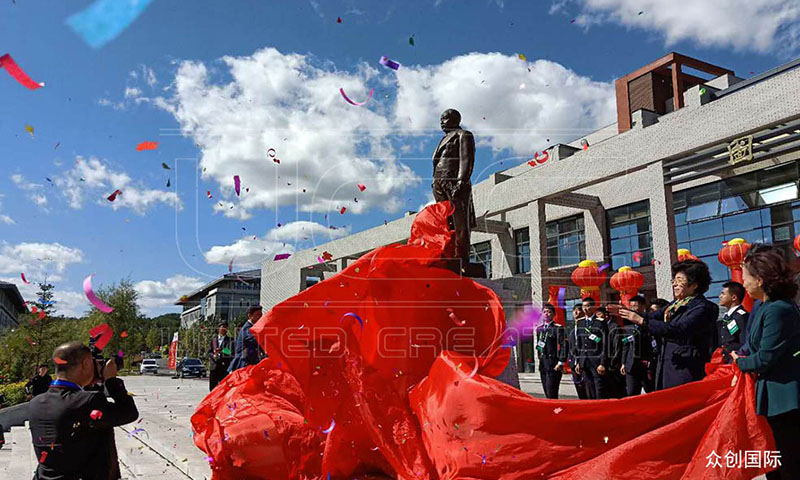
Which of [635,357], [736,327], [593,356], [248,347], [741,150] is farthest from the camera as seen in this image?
[741,150]

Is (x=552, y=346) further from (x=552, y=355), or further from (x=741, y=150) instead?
(x=741, y=150)

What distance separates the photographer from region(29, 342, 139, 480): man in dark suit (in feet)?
9.07

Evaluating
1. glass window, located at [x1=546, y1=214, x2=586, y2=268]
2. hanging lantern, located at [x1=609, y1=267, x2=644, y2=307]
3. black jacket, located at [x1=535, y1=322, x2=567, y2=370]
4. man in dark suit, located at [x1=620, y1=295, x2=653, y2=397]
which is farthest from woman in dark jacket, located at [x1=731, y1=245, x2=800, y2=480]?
glass window, located at [x1=546, y1=214, x2=586, y2=268]

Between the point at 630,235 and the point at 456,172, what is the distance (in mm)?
16440

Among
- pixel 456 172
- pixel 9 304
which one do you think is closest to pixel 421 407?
pixel 456 172

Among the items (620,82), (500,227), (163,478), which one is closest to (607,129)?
(620,82)

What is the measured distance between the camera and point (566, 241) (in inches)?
928

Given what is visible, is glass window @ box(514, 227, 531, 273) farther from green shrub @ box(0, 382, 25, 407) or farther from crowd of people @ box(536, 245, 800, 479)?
green shrub @ box(0, 382, 25, 407)

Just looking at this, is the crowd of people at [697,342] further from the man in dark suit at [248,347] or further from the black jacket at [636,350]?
the man in dark suit at [248,347]

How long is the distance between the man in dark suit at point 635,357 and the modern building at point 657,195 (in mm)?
10404

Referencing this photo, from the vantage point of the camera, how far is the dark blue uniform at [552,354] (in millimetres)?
7742

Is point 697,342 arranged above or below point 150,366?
above

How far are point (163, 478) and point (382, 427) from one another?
2308mm

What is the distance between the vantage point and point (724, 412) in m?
3.07
